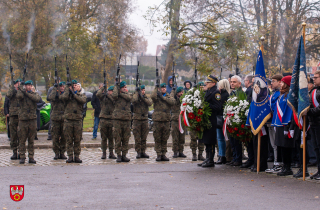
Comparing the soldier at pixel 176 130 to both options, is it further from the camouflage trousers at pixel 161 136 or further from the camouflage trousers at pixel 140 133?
the camouflage trousers at pixel 140 133

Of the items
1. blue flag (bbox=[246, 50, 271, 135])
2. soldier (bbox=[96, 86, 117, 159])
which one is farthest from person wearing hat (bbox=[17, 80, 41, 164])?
blue flag (bbox=[246, 50, 271, 135])

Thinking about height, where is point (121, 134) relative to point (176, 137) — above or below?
above

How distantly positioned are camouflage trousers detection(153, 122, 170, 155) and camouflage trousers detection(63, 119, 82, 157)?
210 cm

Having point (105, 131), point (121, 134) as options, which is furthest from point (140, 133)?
point (105, 131)

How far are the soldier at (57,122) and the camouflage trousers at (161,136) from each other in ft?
8.78

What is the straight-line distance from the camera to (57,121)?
11.3 meters

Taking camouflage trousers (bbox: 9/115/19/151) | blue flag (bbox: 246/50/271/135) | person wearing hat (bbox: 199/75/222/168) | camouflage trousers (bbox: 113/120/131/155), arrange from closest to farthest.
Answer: blue flag (bbox: 246/50/271/135)
person wearing hat (bbox: 199/75/222/168)
camouflage trousers (bbox: 113/120/131/155)
camouflage trousers (bbox: 9/115/19/151)

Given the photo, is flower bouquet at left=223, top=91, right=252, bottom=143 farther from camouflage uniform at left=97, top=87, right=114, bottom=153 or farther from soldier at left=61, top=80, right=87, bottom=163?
soldier at left=61, top=80, right=87, bottom=163

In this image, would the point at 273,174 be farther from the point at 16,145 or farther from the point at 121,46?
the point at 121,46

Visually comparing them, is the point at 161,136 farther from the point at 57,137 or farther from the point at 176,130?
the point at 57,137

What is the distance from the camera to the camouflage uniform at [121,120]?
10984 mm

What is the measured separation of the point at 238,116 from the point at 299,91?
172 cm

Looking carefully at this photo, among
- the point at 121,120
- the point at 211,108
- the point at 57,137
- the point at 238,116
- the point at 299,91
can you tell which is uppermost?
the point at 299,91

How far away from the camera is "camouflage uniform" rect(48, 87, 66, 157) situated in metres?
11.3
